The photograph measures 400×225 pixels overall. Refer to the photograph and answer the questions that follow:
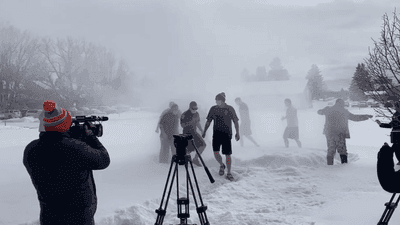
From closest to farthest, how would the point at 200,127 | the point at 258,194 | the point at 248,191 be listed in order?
the point at 258,194, the point at 248,191, the point at 200,127

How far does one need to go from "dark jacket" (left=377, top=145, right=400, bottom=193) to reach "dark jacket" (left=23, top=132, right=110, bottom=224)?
2.01m

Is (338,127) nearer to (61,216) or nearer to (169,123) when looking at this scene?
(169,123)

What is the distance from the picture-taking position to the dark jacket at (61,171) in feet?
7.20

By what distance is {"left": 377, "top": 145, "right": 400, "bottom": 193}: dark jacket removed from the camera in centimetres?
221

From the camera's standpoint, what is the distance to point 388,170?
→ 87.6 inches

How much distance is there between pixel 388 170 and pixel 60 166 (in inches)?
90.6

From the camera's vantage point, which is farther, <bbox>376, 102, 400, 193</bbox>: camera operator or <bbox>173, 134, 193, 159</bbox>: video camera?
<bbox>173, 134, 193, 159</bbox>: video camera

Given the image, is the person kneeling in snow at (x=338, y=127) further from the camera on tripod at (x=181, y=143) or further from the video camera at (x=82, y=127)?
the video camera at (x=82, y=127)

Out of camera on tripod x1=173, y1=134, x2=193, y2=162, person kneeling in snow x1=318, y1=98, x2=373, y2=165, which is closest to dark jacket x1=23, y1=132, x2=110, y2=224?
camera on tripod x1=173, y1=134, x2=193, y2=162

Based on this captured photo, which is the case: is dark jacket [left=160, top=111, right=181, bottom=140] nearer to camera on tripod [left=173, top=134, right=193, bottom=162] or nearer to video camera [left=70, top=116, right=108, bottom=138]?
camera on tripod [left=173, top=134, right=193, bottom=162]

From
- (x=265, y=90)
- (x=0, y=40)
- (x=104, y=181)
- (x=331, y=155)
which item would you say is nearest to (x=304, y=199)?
(x=331, y=155)

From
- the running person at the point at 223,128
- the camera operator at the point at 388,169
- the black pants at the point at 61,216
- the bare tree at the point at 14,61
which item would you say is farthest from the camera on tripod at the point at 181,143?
the bare tree at the point at 14,61

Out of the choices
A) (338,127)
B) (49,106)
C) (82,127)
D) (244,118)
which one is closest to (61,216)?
(82,127)

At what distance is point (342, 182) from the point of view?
6242 millimetres
